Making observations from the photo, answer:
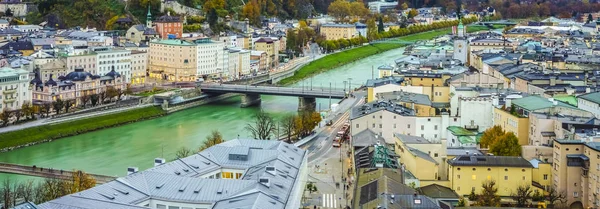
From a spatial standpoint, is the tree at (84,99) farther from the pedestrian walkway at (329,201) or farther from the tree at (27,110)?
the pedestrian walkway at (329,201)

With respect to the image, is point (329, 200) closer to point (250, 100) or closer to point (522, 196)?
point (522, 196)

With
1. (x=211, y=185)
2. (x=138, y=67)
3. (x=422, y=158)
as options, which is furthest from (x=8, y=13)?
(x=211, y=185)

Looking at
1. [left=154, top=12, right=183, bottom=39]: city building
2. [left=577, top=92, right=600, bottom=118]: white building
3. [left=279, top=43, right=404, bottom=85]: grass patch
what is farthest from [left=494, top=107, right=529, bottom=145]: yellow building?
[left=154, top=12, right=183, bottom=39]: city building

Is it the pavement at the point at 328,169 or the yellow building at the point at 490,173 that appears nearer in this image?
the yellow building at the point at 490,173

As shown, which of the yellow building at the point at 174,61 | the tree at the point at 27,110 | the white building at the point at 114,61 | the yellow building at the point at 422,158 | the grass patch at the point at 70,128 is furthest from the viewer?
the yellow building at the point at 174,61

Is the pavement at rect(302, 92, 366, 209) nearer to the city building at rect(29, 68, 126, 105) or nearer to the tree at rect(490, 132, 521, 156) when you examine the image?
the tree at rect(490, 132, 521, 156)

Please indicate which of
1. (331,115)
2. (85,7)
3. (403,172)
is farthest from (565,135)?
(85,7)

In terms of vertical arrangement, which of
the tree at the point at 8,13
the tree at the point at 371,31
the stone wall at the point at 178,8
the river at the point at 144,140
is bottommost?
the river at the point at 144,140

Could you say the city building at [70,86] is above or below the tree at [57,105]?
above

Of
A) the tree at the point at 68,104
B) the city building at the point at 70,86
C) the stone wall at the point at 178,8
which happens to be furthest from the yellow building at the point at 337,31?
the tree at the point at 68,104
